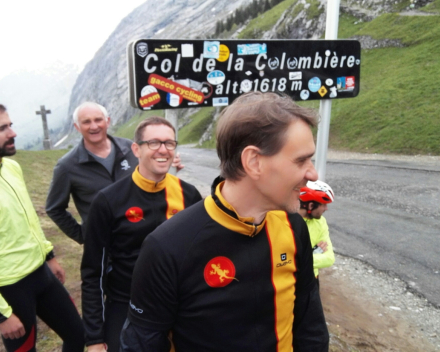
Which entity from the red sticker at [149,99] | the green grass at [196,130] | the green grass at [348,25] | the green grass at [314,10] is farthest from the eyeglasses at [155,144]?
the green grass at [196,130]

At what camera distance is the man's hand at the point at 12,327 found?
9.29 feet

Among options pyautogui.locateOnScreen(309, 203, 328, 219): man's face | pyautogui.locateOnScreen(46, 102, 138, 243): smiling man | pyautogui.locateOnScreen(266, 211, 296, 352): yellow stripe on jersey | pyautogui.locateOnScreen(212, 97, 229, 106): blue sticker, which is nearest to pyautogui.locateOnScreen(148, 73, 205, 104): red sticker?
pyautogui.locateOnScreen(212, 97, 229, 106): blue sticker

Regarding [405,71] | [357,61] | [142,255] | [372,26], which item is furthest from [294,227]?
[372,26]

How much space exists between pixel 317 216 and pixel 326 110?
7.08ft

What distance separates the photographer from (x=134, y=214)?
2740mm

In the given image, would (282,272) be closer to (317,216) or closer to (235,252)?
(235,252)

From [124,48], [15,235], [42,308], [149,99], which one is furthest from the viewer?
[124,48]

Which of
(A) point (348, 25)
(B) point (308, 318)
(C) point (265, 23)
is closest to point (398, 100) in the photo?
(A) point (348, 25)

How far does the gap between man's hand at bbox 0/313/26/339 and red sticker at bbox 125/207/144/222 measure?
4.05 feet

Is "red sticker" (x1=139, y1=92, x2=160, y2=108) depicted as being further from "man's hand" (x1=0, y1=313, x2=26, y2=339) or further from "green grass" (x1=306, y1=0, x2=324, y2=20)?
"green grass" (x1=306, y1=0, x2=324, y2=20)

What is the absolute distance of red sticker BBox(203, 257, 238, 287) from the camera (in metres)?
1.71

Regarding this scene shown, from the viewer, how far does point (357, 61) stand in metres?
4.96

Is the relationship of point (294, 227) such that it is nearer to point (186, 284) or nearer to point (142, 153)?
point (186, 284)

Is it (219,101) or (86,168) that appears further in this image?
(219,101)
